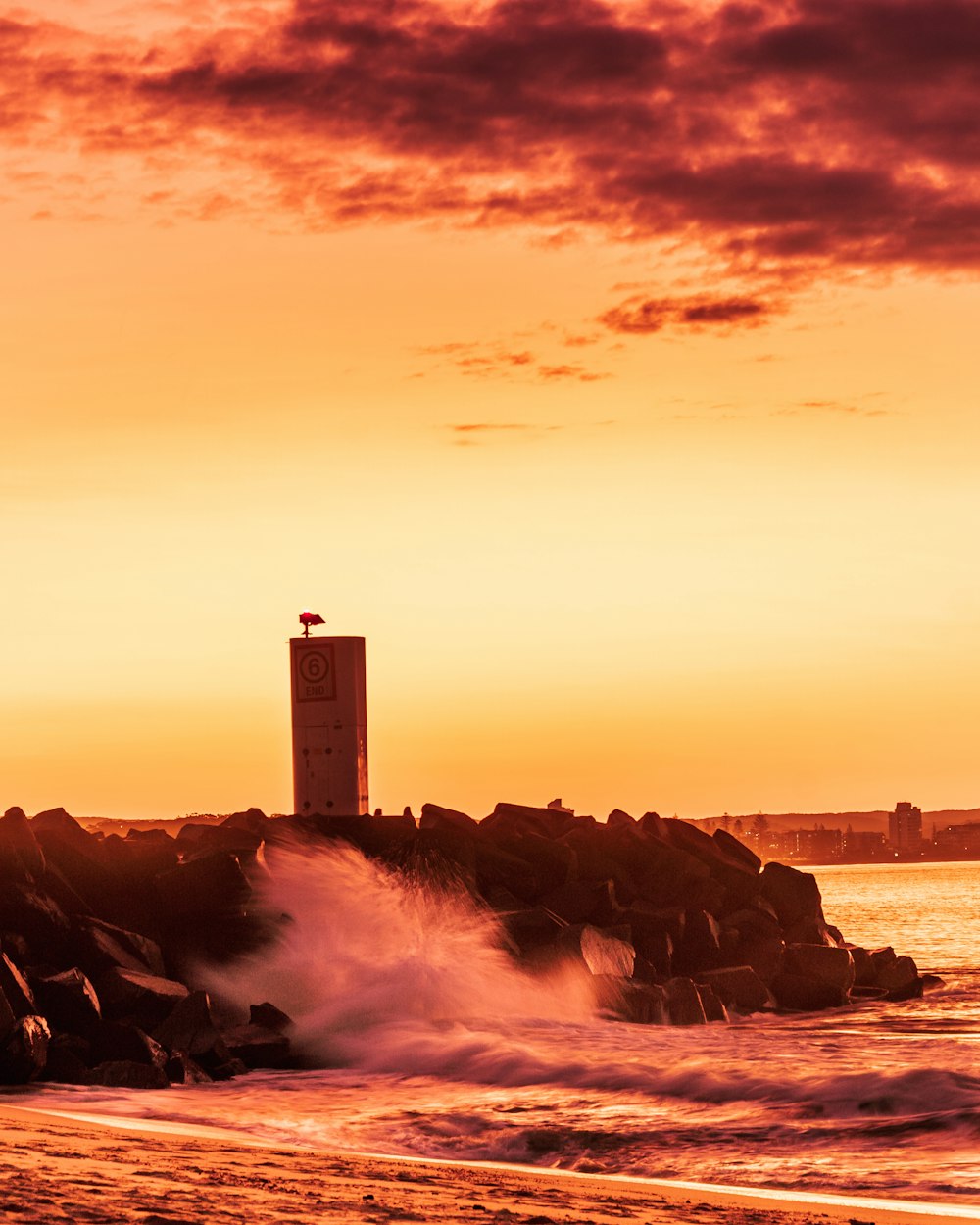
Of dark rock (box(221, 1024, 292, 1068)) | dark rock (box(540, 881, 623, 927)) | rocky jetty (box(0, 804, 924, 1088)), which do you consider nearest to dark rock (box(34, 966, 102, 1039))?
rocky jetty (box(0, 804, 924, 1088))

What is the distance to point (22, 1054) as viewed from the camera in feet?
49.4

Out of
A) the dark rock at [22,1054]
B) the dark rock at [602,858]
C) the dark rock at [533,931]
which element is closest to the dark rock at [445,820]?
the dark rock at [602,858]

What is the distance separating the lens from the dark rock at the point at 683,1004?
2186cm

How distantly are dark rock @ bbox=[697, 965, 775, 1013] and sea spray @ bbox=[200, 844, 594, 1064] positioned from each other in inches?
124

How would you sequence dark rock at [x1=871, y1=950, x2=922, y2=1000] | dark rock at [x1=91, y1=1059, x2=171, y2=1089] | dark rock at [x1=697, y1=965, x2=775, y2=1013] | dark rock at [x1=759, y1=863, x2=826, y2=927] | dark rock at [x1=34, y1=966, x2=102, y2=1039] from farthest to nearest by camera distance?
Result: dark rock at [x1=759, y1=863, x2=826, y2=927] → dark rock at [x1=871, y1=950, x2=922, y2=1000] → dark rock at [x1=697, y1=965, x2=775, y2=1013] → dark rock at [x1=34, y1=966, x2=102, y2=1039] → dark rock at [x1=91, y1=1059, x2=171, y2=1089]

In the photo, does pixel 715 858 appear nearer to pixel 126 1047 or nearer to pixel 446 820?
pixel 446 820

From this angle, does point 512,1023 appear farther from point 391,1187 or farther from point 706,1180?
point 391,1187

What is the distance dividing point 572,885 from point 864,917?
5429cm

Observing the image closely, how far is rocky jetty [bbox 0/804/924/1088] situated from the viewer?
16.6 meters

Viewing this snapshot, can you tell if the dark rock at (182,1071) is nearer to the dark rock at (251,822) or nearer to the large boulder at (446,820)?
the dark rock at (251,822)

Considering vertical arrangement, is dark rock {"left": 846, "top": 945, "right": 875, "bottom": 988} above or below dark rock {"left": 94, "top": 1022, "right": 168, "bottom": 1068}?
below

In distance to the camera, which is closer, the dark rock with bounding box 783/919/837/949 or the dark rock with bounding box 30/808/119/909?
the dark rock with bounding box 30/808/119/909

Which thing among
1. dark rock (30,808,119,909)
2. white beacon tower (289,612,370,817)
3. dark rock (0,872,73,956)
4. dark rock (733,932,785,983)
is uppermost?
white beacon tower (289,612,370,817)

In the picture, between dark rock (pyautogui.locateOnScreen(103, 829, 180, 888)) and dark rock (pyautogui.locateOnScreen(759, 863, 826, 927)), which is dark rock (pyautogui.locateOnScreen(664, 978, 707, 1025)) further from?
dark rock (pyautogui.locateOnScreen(759, 863, 826, 927))
